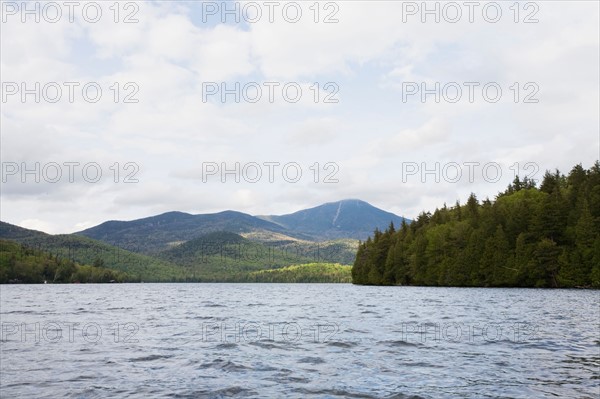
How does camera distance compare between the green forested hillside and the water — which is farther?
the green forested hillside

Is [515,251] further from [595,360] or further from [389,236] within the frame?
[595,360]

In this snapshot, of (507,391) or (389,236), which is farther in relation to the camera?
(389,236)

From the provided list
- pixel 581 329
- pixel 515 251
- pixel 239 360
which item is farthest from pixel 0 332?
pixel 515 251

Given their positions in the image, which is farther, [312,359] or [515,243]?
[515,243]

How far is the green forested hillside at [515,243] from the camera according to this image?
318 feet

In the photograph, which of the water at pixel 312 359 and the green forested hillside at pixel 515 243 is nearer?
the water at pixel 312 359

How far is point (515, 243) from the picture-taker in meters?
113

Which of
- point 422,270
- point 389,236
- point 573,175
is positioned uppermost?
point 573,175

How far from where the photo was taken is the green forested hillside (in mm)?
96812

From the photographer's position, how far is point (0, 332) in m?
33.8

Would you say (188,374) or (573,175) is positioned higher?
(573,175)

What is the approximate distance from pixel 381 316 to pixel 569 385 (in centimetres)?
2639

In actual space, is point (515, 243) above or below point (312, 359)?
above

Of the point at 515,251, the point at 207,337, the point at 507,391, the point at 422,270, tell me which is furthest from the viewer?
the point at 422,270
